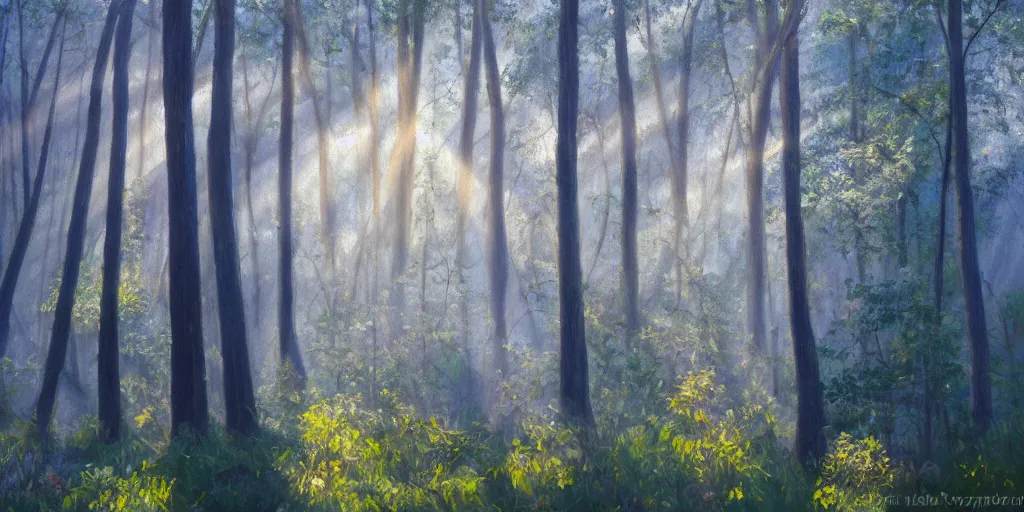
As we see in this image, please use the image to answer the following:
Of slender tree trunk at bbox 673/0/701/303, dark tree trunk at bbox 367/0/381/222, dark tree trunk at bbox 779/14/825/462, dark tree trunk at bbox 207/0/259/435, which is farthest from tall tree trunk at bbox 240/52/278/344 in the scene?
dark tree trunk at bbox 779/14/825/462

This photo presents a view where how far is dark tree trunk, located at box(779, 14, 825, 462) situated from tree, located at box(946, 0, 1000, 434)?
191 centimetres

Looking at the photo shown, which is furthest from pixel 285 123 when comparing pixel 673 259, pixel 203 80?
pixel 673 259

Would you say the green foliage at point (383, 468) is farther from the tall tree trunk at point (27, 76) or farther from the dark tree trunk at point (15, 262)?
the tall tree trunk at point (27, 76)

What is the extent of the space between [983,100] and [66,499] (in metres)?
13.8

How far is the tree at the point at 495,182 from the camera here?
664 inches

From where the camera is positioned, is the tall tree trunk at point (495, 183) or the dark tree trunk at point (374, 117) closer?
the tall tree trunk at point (495, 183)

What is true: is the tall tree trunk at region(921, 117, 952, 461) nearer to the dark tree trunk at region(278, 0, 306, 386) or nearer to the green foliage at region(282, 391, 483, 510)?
the green foliage at region(282, 391, 483, 510)

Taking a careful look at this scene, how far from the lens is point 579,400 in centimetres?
969

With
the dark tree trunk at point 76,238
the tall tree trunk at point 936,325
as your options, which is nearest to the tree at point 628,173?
the tall tree trunk at point 936,325

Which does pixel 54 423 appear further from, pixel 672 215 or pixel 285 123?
pixel 672 215

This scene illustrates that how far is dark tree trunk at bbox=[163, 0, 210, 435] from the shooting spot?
9078 millimetres

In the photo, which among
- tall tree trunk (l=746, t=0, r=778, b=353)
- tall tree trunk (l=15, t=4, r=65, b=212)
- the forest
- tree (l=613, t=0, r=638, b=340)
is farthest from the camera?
tall tree trunk (l=746, t=0, r=778, b=353)

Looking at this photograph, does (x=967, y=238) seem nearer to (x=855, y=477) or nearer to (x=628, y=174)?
(x=855, y=477)

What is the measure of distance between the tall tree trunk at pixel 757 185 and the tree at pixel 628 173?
8.12 feet
